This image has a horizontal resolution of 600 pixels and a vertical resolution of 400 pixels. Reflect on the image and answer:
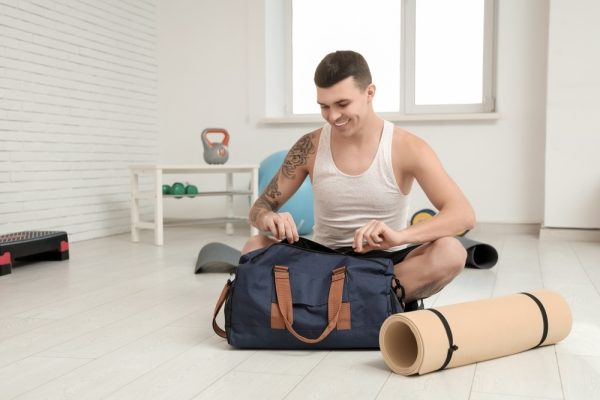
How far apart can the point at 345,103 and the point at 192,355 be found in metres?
0.90

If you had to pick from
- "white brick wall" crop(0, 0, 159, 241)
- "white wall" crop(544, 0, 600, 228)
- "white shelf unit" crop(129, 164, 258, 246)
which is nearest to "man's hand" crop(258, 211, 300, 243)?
"white shelf unit" crop(129, 164, 258, 246)

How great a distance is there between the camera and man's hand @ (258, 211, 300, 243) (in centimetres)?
216

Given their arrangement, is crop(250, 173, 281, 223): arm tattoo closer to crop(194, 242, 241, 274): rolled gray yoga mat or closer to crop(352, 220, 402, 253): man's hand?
crop(352, 220, 402, 253): man's hand

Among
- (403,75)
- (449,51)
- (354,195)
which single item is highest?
(449,51)

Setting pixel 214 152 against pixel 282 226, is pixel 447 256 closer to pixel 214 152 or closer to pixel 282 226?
pixel 282 226

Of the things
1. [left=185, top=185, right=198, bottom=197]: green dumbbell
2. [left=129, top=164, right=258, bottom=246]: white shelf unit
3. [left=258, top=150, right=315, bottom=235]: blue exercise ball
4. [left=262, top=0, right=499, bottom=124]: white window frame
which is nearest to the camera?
[left=129, top=164, right=258, bottom=246]: white shelf unit

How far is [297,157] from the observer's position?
2457 mm

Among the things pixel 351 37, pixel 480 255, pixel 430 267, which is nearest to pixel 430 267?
pixel 430 267

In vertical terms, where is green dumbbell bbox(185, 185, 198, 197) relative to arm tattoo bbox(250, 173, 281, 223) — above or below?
below

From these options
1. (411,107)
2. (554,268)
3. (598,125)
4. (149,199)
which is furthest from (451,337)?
(149,199)

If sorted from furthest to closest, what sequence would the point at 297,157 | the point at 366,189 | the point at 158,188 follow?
the point at 158,188, the point at 297,157, the point at 366,189

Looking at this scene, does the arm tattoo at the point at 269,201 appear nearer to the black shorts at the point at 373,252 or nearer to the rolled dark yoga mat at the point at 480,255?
the black shorts at the point at 373,252

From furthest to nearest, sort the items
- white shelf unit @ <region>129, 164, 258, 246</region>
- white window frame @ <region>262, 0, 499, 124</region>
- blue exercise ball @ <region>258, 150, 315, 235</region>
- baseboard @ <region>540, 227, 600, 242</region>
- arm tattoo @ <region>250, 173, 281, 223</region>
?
white window frame @ <region>262, 0, 499, 124</region>, blue exercise ball @ <region>258, 150, 315, 235</region>, baseboard @ <region>540, 227, 600, 242</region>, white shelf unit @ <region>129, 164, 258, 246</region>, arm tattoo @ <region>250, 173, 281, 223</region>

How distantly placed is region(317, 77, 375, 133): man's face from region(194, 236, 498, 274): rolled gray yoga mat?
148 cm
